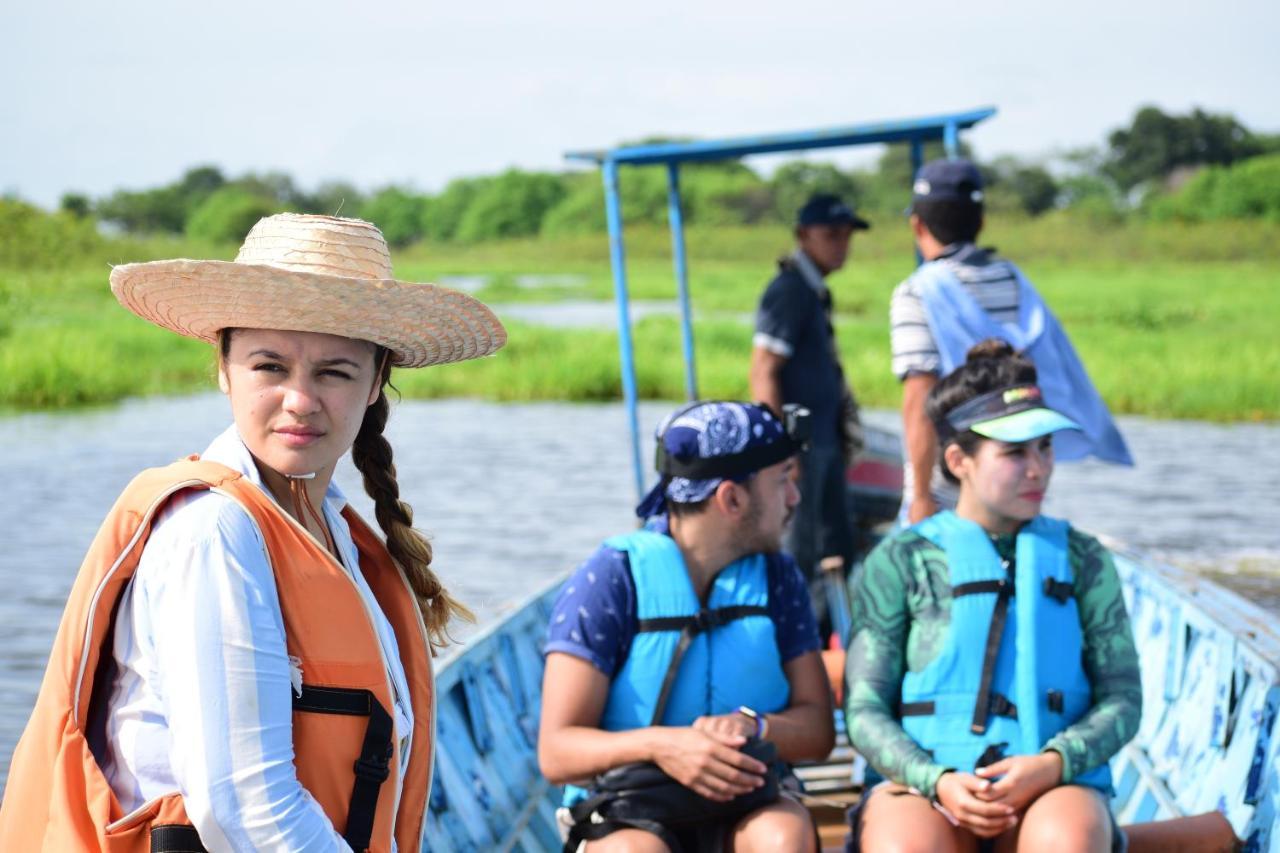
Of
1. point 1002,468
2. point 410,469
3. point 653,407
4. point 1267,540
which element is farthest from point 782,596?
point 653,407

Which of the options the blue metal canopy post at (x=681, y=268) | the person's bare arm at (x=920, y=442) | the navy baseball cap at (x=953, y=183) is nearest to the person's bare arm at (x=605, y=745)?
the person's bare arm at (x=920, y=442)

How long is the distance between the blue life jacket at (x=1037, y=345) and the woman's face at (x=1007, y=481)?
101 cm

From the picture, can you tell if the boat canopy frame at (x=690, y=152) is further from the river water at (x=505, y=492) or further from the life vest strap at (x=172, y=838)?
the life vest strap at (x=172, y=838)

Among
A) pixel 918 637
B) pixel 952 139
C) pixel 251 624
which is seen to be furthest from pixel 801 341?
pixel 251 624

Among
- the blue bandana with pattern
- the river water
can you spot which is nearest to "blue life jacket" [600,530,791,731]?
the blue bandana with pattern

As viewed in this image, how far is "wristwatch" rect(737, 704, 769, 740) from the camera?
2.79m

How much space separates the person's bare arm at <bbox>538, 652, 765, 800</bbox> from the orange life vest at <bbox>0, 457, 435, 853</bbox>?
2.78 ft

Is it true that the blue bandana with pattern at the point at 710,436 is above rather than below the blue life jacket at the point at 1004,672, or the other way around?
above

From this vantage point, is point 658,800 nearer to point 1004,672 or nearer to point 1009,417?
point 1004,672

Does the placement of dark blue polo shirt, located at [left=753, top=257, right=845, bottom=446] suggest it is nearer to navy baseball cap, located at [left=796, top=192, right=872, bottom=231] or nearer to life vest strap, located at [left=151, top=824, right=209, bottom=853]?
navy baseball cap, located at [left=796, top=192, right=872, bottom=231]

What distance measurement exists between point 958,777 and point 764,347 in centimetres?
282

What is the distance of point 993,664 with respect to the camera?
2.95 m

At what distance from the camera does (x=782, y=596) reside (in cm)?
296

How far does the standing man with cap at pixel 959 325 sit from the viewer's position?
417 centimetres
